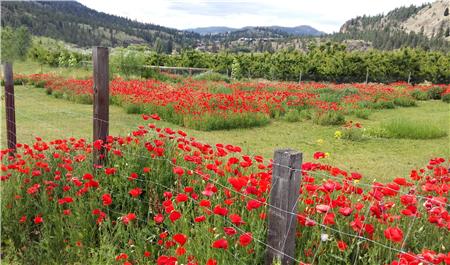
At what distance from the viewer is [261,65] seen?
42.5m

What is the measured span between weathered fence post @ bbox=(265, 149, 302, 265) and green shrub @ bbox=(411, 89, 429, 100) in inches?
860

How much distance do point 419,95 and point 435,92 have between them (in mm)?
1662

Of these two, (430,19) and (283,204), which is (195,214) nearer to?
(283,204)

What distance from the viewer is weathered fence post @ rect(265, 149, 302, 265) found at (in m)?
2.66

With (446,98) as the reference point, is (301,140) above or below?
below

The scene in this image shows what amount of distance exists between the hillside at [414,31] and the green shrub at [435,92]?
104322 mm

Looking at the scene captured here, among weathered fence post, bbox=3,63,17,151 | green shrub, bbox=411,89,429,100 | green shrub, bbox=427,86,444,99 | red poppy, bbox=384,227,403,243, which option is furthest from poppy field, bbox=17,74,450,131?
red poppy, bbox=384,227,403,243

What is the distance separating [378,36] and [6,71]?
159671mm

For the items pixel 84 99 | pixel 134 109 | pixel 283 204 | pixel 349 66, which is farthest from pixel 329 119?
pixel 349 66

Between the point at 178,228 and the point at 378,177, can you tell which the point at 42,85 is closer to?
the point at 378,177

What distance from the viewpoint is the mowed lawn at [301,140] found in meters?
8.66

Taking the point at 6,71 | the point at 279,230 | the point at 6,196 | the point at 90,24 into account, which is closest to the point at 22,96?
the point at 6,71

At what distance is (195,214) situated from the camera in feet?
11.8

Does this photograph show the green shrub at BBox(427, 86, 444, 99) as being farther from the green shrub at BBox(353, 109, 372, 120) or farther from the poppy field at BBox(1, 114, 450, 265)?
the poppy field at BBox(1, 114, 450, 265)
